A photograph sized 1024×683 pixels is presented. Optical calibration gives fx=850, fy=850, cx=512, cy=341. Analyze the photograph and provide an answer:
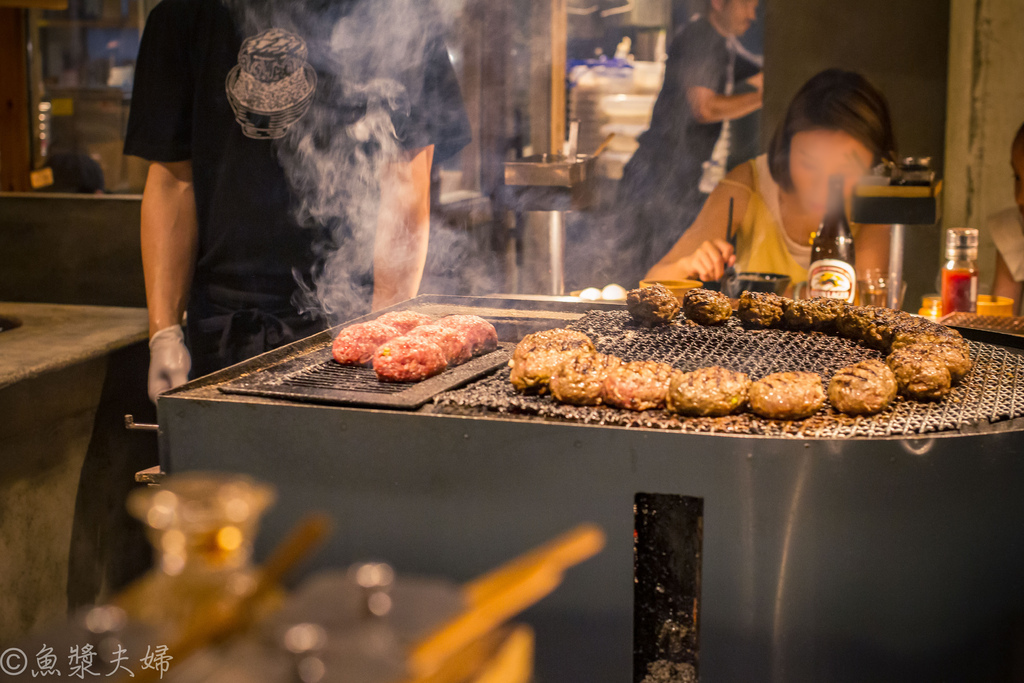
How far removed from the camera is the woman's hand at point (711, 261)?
4453 millimetres

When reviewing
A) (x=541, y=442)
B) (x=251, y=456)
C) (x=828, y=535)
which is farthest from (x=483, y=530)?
(x=828, y=535)

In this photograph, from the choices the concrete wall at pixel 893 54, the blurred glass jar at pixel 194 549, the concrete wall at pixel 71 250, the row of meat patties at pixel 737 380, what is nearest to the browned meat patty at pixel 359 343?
the row of meat patties at pixel 737 380

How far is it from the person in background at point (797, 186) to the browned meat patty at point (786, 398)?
2785 mm

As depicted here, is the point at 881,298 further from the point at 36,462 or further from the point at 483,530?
the point at 36,462

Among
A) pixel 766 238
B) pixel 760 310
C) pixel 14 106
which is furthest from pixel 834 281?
pixel 14 106

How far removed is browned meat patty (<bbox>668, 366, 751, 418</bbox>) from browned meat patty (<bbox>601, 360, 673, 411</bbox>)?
0.03 m

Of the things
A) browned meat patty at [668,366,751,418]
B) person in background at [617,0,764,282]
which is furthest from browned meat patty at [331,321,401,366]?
person in background at [617,0,764,282]

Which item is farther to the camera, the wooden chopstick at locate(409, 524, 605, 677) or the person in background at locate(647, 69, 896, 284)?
the person in background at locate(647, 69, 896, 284)

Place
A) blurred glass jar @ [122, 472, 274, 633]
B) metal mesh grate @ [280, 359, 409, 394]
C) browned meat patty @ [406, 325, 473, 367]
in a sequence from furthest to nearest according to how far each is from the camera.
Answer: browned meat patty @ [406, 325, 473, 367], metal mesh grate @ [280, 359, 409, 394], blurred glass jar @ [122, 472, 274, 633]

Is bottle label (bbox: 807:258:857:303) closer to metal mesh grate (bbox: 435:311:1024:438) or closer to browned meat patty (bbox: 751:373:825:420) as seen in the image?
metal mesh grate (bbox: 435:311:1024:438)

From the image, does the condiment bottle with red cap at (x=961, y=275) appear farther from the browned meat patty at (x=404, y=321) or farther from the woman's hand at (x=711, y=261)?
the browned meat patty at (x=404, y=321)

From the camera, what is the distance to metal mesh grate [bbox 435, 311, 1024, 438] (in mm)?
1743

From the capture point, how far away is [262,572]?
71 cm


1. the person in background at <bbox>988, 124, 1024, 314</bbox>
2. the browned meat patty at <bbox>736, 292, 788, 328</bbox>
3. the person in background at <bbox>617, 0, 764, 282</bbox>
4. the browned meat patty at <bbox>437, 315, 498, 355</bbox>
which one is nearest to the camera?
the browned meat patty at <bbox>437, 315, 498, 355</bbox>
